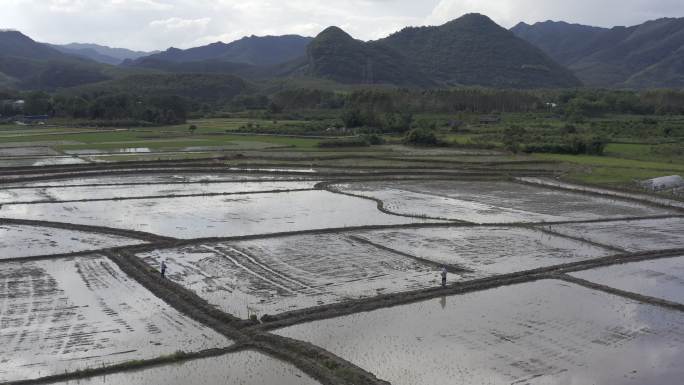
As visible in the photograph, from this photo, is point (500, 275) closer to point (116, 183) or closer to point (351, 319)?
point (351, 319)

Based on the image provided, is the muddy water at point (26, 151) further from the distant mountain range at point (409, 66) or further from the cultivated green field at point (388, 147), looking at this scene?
the distant mountain range at point (409, 66)

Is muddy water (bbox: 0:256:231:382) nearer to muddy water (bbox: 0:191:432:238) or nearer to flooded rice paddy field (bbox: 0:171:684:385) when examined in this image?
flooded rice paddy field (bbox: 0:171:684:385)

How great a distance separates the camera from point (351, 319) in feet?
37.0

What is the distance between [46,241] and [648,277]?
15557 millimetres

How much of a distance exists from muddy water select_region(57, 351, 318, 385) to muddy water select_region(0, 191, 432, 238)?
27.9ft

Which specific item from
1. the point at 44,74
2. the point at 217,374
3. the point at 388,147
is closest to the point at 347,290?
the point at 217,374

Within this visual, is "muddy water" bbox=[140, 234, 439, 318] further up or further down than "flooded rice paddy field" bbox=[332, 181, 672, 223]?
further down

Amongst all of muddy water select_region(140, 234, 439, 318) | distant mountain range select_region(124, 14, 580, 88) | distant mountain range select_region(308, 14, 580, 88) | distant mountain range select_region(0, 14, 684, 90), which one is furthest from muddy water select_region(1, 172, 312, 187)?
distant mountain range select_region(308, 14, 580, 88)

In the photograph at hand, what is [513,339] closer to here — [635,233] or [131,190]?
[635,233]

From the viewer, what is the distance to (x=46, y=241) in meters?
16.9

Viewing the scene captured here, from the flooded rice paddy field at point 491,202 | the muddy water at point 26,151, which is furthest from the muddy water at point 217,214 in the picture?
the muddy water at point 26,151

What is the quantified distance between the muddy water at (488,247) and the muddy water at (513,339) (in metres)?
2.27

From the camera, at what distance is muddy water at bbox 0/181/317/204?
23.9m

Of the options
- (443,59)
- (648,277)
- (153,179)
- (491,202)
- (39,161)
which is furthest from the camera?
(443,59)
